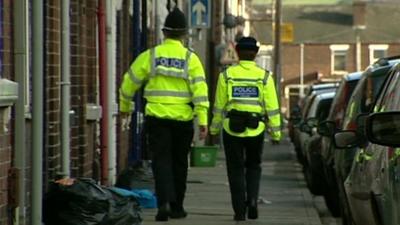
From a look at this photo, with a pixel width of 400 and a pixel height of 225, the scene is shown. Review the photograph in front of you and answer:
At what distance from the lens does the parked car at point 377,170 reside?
5.82 m

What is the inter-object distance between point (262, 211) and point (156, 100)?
292cm

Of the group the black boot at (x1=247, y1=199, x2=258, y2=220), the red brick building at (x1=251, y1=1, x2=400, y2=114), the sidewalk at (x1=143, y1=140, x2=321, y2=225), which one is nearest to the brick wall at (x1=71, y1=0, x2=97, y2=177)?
the sidewalk at (x1=143, y1=140, x2=321, y2=225)

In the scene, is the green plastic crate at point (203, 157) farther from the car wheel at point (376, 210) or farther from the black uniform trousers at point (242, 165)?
the car wheel at point (376, 210)

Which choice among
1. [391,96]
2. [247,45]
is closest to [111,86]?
[247,45]

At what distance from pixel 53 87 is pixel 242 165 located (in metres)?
2.28

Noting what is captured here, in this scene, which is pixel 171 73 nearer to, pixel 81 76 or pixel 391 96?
pixel 81 76

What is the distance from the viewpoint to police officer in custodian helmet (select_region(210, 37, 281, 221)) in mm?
11609

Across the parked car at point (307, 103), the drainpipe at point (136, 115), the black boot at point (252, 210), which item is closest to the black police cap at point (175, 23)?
the black boot at point (252, 210)

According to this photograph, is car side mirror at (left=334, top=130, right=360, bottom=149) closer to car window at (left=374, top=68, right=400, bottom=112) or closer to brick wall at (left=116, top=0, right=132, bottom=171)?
A: car window at (left=374, top=68, right=400, bottom=112)

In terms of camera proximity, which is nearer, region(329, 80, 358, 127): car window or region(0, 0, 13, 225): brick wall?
region(0, 0, 13, 225): brick wall

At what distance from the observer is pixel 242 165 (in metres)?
11.8

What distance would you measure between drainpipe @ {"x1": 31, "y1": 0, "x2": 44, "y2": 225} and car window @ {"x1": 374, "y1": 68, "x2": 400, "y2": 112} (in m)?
2.22

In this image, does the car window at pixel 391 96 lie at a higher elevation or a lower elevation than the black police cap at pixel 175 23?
lower

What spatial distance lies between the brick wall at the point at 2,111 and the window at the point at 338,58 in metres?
64.3
